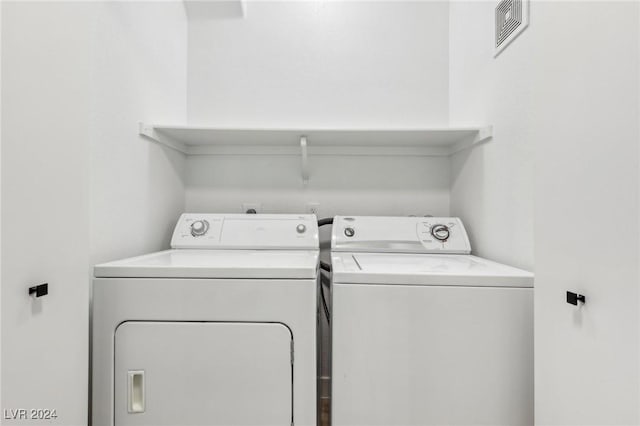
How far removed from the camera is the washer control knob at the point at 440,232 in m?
1.60

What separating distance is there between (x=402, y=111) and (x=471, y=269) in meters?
1.21

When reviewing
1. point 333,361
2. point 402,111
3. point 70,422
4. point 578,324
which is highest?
point 402,111

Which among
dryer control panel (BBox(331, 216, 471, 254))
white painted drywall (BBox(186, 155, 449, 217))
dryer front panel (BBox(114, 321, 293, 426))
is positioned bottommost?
dryer front panel (BBox(114, 321, 293, 426))

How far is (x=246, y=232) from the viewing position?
5.38 ft

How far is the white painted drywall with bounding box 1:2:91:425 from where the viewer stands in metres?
0.74

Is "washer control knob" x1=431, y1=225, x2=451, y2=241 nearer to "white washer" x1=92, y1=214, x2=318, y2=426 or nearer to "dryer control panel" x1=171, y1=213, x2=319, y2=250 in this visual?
"dryer control panel" x1=171, y1=213, x2=319, y2=250

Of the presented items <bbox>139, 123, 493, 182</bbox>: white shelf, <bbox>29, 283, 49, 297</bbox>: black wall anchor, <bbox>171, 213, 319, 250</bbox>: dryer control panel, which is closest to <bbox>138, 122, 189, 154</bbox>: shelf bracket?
<bbox>139, 123, 493, 182</bbox>: white shelf

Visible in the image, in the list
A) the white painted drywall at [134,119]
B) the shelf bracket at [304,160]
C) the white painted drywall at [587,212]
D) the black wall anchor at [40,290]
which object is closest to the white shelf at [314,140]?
the shelf bracket at [304,160]

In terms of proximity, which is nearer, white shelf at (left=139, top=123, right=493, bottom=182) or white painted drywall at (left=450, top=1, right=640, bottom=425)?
white painted drywall at (left=450, top=1, right=640, bottom=425)

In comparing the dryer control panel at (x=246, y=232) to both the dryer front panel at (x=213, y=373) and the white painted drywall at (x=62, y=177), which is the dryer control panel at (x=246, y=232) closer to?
the white painted drywall at (x=62, y=177)

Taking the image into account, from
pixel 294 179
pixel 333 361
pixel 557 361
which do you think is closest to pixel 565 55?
pixel 557 361

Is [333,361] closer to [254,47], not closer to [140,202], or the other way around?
[140,202]

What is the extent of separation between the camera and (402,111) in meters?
1.94

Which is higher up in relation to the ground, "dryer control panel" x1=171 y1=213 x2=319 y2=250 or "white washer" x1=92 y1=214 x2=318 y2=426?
"dryer control panel" x1=171 y1=213 x2=319 y2=250
